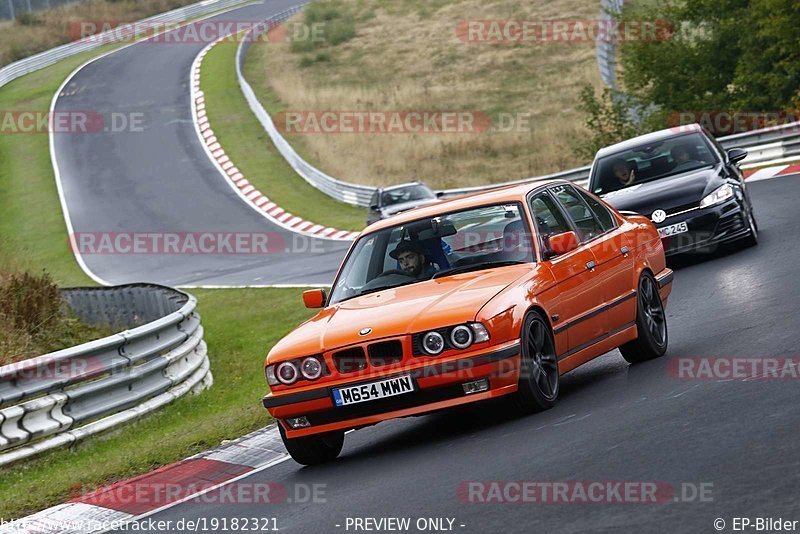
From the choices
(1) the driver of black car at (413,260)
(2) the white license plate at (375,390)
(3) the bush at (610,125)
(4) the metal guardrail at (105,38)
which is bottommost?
(3) the bush at (610,125)

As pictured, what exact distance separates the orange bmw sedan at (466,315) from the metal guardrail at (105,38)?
5631 cm

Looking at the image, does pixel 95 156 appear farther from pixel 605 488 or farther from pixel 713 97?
pixel 605 488

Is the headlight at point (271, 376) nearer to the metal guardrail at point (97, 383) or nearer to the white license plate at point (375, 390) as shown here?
the white license plate at point (375, 390)

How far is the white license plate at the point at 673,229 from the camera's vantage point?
610 inches

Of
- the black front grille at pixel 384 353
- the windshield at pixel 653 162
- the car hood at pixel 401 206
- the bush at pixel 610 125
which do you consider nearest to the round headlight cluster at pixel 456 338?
the black front grille at pixel 384 353

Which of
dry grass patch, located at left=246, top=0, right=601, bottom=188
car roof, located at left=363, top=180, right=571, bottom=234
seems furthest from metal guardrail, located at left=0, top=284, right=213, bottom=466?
dry grass patch, located at left=246, top=0, right=601, bottom=188

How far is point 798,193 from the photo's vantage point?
830 inches

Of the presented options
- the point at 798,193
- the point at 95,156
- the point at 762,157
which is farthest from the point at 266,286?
the point at 95,156

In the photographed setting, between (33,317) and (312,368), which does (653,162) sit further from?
(312,368)

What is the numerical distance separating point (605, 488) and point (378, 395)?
221 centimetres

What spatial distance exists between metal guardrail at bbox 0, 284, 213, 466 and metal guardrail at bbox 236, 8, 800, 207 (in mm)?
16259

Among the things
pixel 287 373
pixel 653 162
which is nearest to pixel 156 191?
pixel 653 162

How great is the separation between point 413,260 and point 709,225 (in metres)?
7.19

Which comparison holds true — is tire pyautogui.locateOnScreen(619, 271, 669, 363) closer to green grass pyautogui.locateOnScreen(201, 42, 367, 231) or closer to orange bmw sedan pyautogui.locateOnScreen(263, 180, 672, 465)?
orange bmw sedan pyautogui.locateOnScreen(263, 180, 672, 465)
